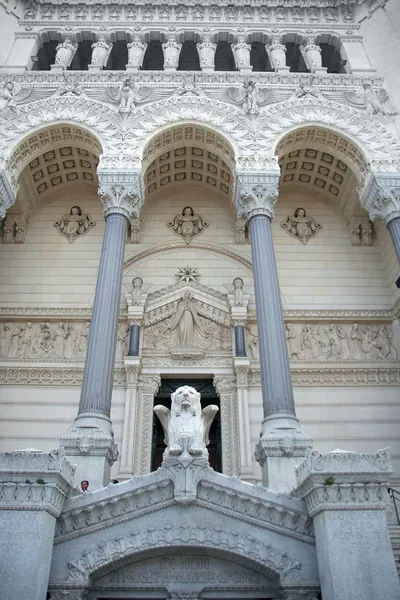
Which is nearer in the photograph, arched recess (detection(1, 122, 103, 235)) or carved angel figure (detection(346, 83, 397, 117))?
arched recess (detection(1, 122, 103, 235))

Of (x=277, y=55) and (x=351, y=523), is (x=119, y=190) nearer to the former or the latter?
(x=277, y=55)

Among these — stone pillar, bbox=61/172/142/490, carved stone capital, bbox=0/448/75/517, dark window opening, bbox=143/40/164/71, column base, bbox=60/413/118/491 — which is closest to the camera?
carved stone capital, bbox=0/448/75/517

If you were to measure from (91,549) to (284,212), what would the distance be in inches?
540

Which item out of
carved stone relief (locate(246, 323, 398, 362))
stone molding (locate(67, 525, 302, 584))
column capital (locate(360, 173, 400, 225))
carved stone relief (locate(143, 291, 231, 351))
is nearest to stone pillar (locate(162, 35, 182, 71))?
column capital (locate(360, 173, 400, 225))

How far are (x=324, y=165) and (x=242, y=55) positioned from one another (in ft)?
15.3

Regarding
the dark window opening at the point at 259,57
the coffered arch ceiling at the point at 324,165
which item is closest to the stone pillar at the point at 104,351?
the coffered arch ceiling at the point at 324,165

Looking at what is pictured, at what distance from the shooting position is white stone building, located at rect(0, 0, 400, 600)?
1345cm

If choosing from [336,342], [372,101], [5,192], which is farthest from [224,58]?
[336,342]

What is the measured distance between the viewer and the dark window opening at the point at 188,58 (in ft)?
61.3

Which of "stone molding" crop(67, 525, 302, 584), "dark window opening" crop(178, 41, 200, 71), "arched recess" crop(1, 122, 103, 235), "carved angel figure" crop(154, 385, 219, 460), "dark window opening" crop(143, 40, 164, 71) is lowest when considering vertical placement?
"stone molding" crop(67, 525, 302, 584)

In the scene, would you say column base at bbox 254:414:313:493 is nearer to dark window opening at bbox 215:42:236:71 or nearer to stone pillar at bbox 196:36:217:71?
stone pillar at bbox 196:36:217:71

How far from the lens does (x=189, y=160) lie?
1689cm

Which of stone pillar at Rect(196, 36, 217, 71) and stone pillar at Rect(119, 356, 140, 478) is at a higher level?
stone pillar at Rect(196, 36, 217, 71)

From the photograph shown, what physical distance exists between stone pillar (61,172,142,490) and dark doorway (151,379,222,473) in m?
4.01
